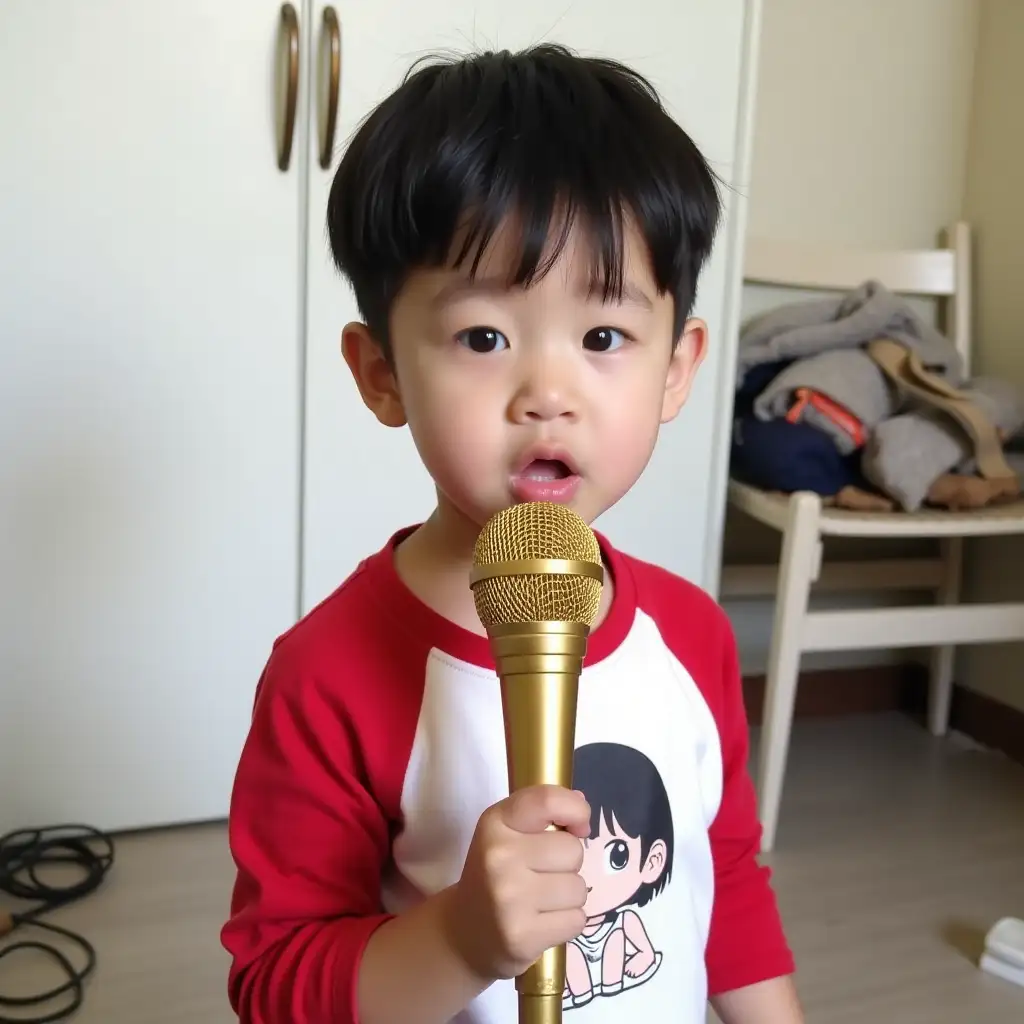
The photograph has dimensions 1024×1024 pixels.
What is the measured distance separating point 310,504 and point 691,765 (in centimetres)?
80

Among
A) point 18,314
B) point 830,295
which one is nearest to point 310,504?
point 18,314

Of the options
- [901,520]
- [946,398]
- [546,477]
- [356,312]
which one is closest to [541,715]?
[546,477]

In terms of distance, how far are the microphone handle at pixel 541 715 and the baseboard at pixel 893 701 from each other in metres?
1.54

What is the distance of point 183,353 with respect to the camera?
1227 mm

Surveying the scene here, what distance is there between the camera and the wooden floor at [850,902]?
1.11 metres

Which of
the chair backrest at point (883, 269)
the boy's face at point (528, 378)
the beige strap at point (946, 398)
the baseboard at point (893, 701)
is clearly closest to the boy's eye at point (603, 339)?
the boy's face at point (528, 378)

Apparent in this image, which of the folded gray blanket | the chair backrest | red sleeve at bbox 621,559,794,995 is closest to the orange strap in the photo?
the folded gray blanket

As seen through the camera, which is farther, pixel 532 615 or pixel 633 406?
pixel 633 406

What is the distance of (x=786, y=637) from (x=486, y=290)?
3.35 ft

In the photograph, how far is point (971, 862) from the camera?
144cm

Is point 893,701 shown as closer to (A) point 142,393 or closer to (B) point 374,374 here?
(A) point 142,393

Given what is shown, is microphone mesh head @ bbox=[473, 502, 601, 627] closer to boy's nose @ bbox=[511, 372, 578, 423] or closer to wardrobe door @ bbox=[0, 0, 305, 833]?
boy's nose @ bbox=[511, 372, 578, 423]

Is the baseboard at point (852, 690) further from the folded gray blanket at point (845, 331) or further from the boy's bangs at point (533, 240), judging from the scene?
the boy's bangs at point (533, 240)

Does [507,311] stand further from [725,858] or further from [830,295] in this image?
[830,295]
